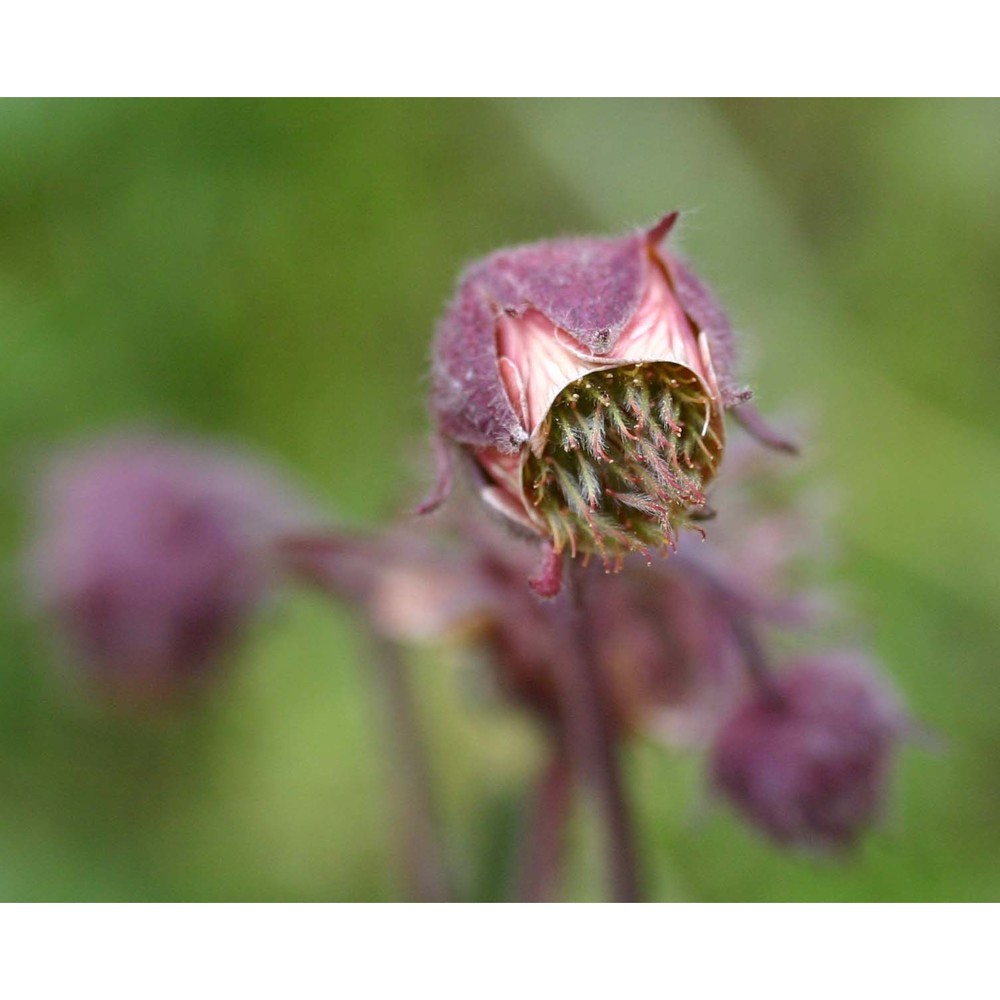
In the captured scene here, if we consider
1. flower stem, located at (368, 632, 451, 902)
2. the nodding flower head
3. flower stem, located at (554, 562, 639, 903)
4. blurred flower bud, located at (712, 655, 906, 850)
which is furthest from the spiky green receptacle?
flower stem, located at (368, 632, 451, 902)

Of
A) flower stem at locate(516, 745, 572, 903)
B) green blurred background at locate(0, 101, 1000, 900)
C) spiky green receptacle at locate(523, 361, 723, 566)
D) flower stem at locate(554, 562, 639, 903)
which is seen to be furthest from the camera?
green blurred background at locate(0, 101, 1000, 900)

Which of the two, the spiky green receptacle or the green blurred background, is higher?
the green blurred background

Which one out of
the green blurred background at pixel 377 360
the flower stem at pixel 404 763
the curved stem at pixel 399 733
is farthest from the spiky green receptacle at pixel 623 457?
the green blurred background at pixel 377 360

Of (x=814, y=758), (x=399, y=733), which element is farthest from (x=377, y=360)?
(x=814, y=758)

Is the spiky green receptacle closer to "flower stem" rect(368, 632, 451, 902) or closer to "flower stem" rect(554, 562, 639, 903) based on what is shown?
"flower stem" rect(554, 562, 639, 903)

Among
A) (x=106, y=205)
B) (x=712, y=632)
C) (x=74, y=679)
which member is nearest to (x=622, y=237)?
(x=712, y=632)
